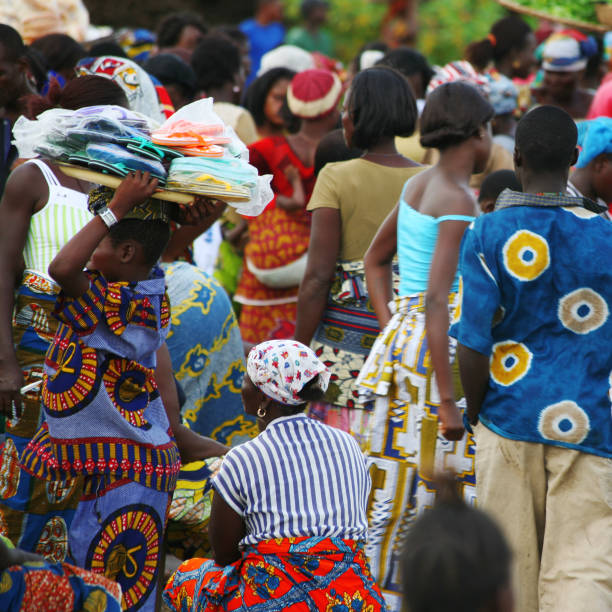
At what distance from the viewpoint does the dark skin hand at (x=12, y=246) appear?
3.66 metres

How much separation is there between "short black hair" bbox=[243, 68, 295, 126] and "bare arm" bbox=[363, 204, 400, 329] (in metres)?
3.43

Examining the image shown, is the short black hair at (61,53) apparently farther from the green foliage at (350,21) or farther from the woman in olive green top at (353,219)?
the green foliage at (350,21)

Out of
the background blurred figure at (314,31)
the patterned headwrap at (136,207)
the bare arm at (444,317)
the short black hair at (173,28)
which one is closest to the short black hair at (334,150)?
the bare arm at (444,317)

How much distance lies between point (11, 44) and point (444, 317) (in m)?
2.28

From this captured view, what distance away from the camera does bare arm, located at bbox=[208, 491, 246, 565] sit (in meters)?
3.19

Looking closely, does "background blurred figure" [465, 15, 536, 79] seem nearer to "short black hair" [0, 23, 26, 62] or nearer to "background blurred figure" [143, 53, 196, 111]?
"background blurred figure" [143, 53, 196, 111]

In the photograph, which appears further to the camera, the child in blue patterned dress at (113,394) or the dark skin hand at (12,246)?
the dark skin hand at (12,246)

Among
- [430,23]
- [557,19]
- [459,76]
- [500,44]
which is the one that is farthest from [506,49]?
[430,23]

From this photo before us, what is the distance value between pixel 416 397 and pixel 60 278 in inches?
60.9

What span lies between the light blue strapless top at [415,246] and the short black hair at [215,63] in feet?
13.0

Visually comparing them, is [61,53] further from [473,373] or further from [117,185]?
[473,373]

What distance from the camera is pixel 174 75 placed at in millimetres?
6816

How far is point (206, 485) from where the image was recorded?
420cm

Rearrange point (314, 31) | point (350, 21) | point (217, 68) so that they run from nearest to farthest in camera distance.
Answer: point (217, 68)
point (314, 31)
point (350, 21)
